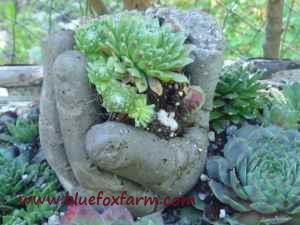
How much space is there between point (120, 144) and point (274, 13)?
1.20 meters

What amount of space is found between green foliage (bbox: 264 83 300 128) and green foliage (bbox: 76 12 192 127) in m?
0.37

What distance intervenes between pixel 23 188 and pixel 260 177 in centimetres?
59

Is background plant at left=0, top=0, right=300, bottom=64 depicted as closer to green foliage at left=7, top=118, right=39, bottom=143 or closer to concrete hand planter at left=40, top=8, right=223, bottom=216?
green foliage at left=7, top=118, right=39, bottom=143

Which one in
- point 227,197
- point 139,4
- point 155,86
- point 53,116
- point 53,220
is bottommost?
point 53,220

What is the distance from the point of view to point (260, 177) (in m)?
1.30

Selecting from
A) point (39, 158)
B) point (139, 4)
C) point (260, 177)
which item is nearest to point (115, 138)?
point (260, 177)

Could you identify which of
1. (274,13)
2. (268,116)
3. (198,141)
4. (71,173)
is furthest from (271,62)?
(71,173)

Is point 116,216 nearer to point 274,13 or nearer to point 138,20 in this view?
point 138,20

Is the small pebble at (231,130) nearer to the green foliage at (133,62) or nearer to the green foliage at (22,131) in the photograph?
Answer: the green foliage at (133,62)

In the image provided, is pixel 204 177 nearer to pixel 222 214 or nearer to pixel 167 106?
pixel 222 214

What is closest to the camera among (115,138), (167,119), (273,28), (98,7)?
(115,138)

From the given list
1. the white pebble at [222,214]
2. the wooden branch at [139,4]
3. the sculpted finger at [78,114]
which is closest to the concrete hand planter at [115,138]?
the sculpted finger at [78,114]

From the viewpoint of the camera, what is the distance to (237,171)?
1355mm

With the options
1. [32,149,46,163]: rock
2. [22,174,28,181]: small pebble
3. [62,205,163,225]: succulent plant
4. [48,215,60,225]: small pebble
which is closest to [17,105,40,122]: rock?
[32,149,46,163]: rock
